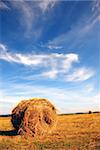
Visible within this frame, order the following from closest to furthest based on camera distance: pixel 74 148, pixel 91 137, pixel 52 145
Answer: pixel 74 148 < pixel 52 145 < pixel 91 137

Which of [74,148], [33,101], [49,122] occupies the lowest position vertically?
[74,148]

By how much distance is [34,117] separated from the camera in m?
19.5

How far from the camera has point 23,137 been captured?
18656 mm

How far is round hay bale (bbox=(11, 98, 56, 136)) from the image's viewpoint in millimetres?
19266

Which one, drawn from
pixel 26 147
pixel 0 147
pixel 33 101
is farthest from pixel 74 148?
pixel 33 101

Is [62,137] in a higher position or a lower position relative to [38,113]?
lower

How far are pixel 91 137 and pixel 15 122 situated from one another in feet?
16.9

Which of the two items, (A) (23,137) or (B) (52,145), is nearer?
(B) (52,145)

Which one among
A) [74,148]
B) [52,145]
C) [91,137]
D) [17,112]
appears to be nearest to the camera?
[74,148]

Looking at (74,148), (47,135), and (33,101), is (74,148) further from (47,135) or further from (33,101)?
(33,101)

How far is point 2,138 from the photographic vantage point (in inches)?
714

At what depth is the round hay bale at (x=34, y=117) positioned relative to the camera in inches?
758

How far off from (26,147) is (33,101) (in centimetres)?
526

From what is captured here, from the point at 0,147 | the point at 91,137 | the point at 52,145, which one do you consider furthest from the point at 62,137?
the point at 0,147
